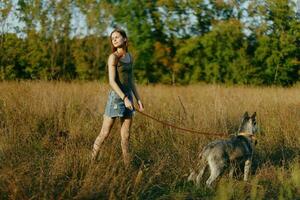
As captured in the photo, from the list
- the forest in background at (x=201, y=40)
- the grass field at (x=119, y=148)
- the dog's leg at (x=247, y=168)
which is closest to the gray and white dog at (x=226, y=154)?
the dog's leg at (x=247, y=168)

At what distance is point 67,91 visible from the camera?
1133 centimetres

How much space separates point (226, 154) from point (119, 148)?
167 cm

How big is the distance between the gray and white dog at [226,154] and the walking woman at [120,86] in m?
0.97

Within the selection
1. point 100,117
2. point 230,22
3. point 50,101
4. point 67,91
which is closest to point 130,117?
point 100,117

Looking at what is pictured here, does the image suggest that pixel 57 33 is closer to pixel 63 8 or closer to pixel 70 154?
pixel 63 8

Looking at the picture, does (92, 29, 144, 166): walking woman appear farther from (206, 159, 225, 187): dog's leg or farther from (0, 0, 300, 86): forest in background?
(0, 0, 300, 86): forest in background

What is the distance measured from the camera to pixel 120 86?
6266mm

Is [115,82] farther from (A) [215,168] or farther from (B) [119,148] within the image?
(A) [215,168]

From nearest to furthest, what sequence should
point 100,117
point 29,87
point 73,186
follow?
point 73,186 → point 100,117 → point 29,87

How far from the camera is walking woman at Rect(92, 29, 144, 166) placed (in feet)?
20.1

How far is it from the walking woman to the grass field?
0.79ft

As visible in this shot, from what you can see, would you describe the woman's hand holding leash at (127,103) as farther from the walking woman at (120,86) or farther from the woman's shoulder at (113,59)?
the woman's shoulder at (113,59)

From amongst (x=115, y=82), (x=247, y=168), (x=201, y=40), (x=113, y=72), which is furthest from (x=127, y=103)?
(x=201, y=40)

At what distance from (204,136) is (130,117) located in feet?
6.32
